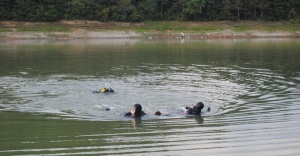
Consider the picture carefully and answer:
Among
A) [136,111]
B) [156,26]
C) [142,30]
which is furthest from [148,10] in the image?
[136,111]

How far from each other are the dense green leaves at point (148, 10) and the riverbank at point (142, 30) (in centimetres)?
299

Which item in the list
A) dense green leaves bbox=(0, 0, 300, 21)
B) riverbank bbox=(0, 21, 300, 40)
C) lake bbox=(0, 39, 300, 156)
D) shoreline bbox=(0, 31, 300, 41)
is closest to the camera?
lake bbox=(0, 39, 300, 156)

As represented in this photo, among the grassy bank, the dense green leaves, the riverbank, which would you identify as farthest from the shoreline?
the dense green leaves

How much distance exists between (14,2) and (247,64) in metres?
70.1

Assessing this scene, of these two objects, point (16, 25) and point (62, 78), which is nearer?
point (62, 78)

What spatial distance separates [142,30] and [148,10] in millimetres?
13340

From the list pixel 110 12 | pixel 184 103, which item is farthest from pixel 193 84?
pixel 110 12

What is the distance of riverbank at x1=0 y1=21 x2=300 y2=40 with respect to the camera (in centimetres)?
8000

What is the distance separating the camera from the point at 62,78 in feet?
88.8

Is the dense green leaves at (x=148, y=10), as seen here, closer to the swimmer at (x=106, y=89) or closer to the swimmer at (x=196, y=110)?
the swimmer at (x=106, y=89)

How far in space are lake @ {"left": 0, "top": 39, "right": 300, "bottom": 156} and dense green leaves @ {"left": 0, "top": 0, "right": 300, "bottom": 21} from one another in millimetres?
58213

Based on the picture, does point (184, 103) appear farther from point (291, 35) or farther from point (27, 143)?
point (291, 35)

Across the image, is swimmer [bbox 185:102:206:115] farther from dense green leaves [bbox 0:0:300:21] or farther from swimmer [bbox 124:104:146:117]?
dense green leaves [bbox 0:0:300:21]

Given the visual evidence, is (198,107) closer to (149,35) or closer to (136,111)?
(136,111)
